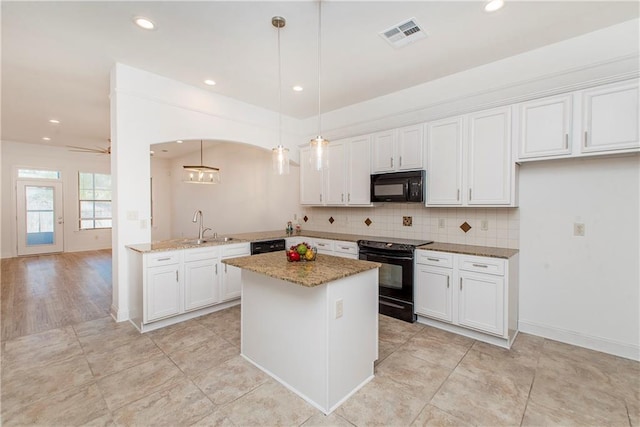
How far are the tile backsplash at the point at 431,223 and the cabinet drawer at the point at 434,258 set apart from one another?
0.52 meters

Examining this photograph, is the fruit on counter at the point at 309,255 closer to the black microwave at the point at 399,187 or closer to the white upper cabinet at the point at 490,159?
the black microwave at the point at 399,187


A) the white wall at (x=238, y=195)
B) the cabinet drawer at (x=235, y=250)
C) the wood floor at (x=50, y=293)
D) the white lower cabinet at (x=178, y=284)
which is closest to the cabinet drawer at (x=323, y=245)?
the cabinet drawer at (x=235, y=250)

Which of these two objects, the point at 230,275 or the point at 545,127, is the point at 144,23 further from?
the point at 545,127

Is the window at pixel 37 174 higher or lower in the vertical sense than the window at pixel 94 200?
higher

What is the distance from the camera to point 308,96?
4.24 meters

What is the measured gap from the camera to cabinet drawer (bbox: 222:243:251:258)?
3803 millimetres

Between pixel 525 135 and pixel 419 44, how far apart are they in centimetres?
139

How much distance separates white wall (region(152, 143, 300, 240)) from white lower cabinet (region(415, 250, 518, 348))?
3003 mm

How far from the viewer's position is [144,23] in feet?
8.32

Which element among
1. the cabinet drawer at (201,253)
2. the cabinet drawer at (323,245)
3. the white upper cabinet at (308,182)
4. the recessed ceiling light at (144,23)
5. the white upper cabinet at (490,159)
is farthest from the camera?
the white upper cabinet at (308,182)

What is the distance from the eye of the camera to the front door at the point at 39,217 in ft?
23.8

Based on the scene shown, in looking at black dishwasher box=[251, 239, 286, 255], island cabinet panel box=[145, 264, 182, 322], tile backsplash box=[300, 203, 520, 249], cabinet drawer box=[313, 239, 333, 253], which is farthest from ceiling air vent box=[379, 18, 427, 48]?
island cabinet panel box=[145, 264, 182, 322]

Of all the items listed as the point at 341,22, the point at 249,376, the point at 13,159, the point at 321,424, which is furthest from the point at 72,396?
the point at 13,159

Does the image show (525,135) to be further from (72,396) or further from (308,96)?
(72,396)
